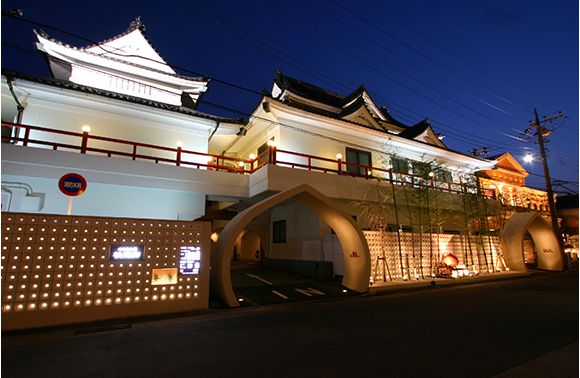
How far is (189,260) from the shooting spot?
736 cm

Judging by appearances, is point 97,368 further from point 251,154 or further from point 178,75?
point 178,75

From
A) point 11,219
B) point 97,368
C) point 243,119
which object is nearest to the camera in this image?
point 97,368

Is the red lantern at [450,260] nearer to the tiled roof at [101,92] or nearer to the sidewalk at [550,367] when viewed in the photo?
the sidewalk at [550,367]

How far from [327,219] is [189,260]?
4607 mm

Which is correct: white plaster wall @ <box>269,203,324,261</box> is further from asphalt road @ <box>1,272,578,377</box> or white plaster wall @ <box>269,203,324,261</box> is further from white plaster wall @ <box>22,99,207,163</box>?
asphalt road @ <box>1,272,578,377</box>

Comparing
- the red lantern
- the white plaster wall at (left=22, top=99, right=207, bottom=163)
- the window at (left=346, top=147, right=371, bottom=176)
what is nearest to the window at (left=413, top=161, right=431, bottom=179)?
the window at (left=346, top=147, right=371, bottom=176)

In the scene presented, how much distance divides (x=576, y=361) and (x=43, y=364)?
23.2 feet

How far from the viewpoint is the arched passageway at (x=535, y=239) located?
1496 centimetres

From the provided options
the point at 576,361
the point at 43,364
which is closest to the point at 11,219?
the point at 43,364

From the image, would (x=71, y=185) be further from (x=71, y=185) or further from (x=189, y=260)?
(x=189, y=260)

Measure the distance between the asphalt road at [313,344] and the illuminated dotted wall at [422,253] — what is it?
12.4 ft

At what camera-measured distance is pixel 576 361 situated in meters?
3.90

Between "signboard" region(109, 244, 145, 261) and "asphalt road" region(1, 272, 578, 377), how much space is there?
→ 145 centimetres

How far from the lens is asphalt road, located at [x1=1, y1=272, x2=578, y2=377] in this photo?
3.82 m
